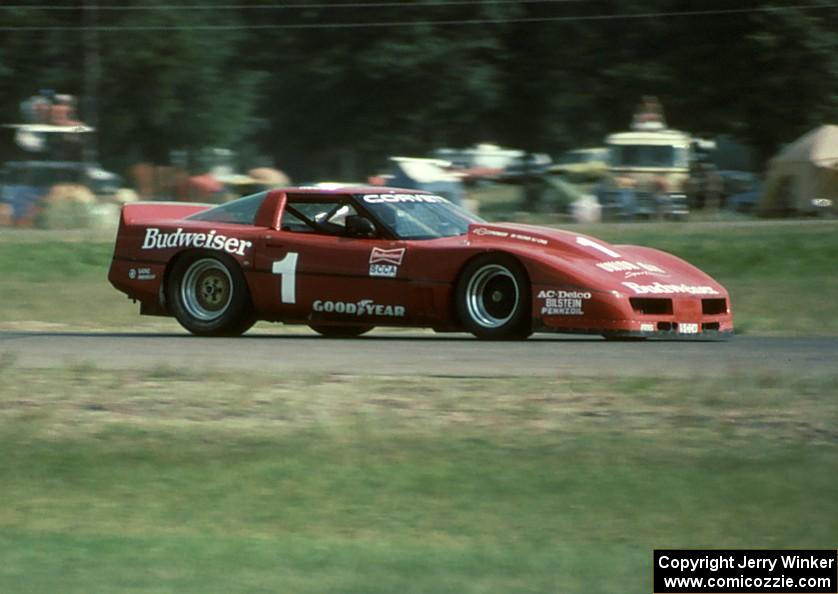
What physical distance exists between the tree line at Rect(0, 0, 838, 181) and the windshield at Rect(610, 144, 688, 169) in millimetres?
6968

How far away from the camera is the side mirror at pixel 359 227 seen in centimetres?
1193

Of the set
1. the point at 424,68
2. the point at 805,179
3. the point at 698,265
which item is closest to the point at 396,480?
the point at 698,265

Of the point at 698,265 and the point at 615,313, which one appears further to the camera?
the point at 698,265

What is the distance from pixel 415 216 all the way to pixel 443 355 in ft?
5.79

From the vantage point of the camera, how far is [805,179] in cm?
3297

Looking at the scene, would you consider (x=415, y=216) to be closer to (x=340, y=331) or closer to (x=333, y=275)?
(x=333, y=275)

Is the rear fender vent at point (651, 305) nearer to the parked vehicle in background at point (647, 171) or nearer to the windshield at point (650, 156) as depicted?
the parked vehicle in background at point (647, 171)

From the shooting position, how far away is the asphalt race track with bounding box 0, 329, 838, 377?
9672 mm

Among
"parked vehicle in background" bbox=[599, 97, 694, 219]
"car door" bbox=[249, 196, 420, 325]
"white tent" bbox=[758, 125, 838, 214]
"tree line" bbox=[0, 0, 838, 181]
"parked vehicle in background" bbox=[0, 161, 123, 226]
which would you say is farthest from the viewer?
"tree line" bbox=[0, 0, 838, 181]

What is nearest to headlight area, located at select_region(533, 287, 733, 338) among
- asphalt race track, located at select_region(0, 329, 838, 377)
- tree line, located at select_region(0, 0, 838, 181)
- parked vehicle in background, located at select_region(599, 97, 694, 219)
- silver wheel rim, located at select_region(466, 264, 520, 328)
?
asphalt race track, located at select_region(0, 329, 838, 377)

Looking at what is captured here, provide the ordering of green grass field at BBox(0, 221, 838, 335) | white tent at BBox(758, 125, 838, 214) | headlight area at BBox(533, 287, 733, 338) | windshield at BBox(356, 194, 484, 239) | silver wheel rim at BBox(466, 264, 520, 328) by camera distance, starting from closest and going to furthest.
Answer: headlight area at BBox(533, 287, 733, 338) < silver wheel rim at BBox(466, 264, 520, 328) < windshield at BBox(356, 194, 484, 239) < green grass field at BBox(0, 221, 838, 335) < white tent at BBox(758, 125, 838, 214)

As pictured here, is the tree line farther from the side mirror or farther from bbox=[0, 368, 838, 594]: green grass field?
bbox=[0, 368, 838, 594]: green grass field

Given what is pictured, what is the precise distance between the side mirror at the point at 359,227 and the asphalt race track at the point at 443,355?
30.5 inches

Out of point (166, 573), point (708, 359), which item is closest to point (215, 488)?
point (166, 573)
